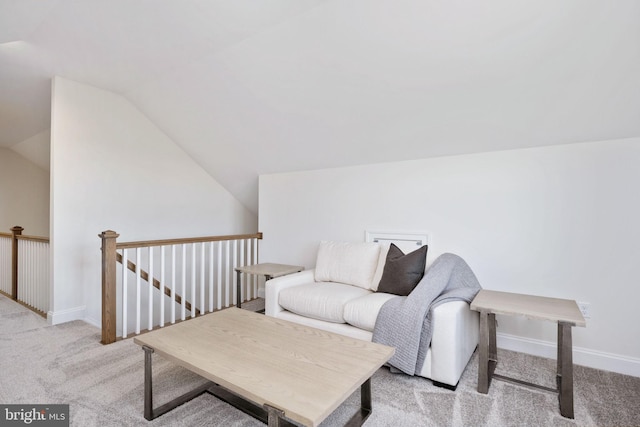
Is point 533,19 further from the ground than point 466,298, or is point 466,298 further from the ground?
point 533,19

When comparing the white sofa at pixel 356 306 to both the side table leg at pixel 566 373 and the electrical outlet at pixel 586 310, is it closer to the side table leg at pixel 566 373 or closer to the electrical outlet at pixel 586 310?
the side table leg at pixel 566 373

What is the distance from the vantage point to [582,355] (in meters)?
2.27

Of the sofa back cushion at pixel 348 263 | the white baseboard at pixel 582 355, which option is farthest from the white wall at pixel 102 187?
the white baseboard at pixel 582 355

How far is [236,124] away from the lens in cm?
342

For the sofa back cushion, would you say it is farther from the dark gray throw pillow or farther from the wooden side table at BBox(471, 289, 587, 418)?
the wooden side table at BBox(471, 289, 587, 418)

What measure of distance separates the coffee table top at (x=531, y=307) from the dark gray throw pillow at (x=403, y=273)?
47cm

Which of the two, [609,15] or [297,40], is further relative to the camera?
[297,40]

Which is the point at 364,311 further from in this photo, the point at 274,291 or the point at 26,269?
the point at 26,269

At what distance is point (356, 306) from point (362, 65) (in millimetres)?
1755

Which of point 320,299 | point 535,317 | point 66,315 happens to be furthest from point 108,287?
point 535,317

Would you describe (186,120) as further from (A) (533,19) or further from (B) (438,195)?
(A) (533,19)

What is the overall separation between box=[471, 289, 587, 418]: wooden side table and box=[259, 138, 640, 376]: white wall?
0.38 m

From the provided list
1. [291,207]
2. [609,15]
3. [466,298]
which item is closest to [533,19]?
[609,15]

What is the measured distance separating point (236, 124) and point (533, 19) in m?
2.70
